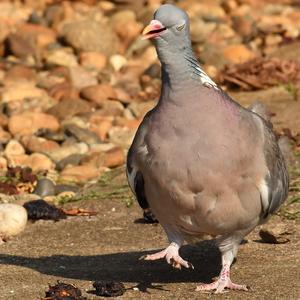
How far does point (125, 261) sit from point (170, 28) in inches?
78.6

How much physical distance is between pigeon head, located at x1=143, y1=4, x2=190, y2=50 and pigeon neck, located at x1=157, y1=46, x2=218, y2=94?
52mm

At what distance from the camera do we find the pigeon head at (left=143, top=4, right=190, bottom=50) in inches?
A: 250

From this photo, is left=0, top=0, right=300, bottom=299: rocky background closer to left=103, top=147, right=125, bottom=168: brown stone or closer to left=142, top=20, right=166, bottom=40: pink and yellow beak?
left=103, top=147, right=125, bottom=168: brown stone

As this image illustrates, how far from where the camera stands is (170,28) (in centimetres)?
639

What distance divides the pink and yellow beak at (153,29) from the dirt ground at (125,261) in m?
1.58

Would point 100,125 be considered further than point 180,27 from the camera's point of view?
Yes

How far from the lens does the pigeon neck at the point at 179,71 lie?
644 cm

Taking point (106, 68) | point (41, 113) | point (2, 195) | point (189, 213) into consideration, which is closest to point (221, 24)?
point (106, 68)

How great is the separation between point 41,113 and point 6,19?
4936 mm

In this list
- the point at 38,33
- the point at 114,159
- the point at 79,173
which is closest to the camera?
the point at 79,173

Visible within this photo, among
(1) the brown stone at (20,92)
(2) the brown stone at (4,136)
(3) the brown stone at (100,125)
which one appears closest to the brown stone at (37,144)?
(2) the brown stone at (4,136)

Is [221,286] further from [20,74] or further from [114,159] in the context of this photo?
[20,74]

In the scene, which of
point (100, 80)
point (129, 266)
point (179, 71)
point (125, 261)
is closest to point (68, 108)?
point (100, 80)

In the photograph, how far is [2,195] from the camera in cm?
978
